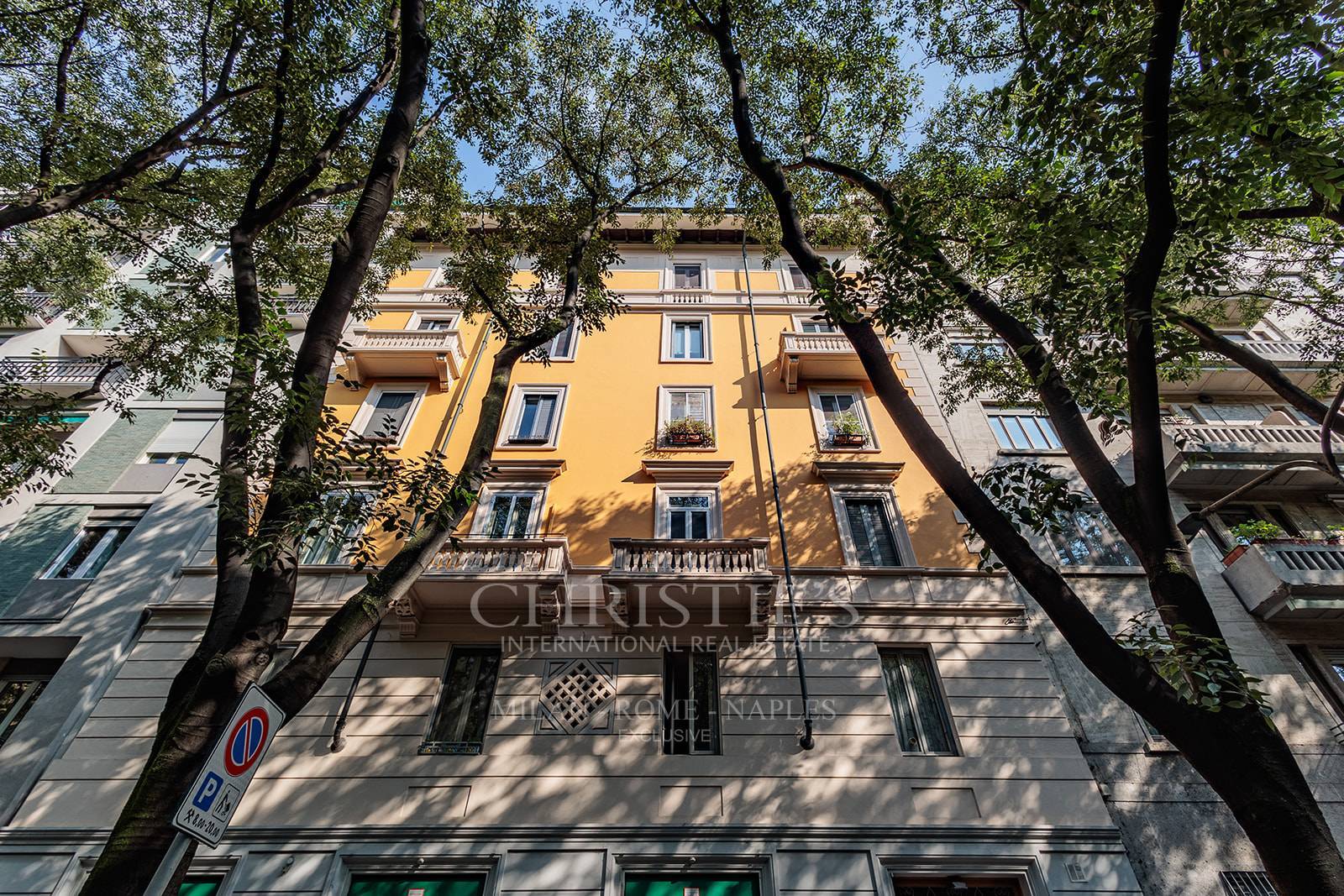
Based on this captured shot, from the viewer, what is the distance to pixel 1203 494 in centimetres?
1332

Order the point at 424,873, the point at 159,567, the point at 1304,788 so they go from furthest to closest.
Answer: the point at 159,567
the point at 424,873
the point at 1304,788

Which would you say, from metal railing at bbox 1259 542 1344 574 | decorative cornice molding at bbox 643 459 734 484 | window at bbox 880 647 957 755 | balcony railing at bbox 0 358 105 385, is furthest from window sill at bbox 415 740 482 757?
metal railing at bbox 1259 542 1344 574

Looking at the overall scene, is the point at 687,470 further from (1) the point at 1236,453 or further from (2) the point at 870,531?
(1) the point at 1236,453

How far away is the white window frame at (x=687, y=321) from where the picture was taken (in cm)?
1611

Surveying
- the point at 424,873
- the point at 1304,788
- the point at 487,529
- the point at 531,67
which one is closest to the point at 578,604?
the point at 487,529

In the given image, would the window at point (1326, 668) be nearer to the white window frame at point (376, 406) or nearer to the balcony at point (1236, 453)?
the balcony at point (1236, 453)

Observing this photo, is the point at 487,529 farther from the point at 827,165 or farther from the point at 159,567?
the point at 827,165

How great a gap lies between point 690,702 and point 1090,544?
8696mm

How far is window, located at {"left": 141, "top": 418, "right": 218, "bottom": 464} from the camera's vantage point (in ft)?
46.0

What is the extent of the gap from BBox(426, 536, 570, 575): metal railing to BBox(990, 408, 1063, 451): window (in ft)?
34.2

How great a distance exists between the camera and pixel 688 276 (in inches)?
776

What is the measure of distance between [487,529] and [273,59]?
8491 mm

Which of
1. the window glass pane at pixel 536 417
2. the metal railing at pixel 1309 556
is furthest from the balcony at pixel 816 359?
the metal railing at pixel 1309 556

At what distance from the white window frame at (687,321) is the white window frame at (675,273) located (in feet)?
3.60
